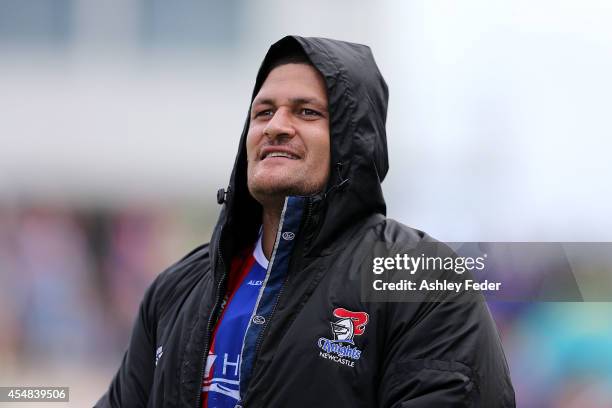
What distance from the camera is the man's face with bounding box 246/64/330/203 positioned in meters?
1.86

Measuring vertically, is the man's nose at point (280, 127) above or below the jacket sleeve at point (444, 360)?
above

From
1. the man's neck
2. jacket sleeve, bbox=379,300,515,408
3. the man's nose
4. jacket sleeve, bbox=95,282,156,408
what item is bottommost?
jacket sleeve, bbox=95,282,156,408

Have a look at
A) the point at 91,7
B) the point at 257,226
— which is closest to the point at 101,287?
the point at 91,7

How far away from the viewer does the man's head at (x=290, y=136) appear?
1.86m

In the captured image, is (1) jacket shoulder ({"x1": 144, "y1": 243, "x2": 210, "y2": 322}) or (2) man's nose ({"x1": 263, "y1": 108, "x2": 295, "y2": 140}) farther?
(1) jacket shoulder ({"x1": 144, "y1": 243, "x2": 210, "y2": 322})

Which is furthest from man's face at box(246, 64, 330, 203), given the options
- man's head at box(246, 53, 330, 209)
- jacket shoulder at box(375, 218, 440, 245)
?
jacket shoulder at box(375, 218, 440, 245)

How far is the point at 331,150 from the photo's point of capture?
1.88 meters

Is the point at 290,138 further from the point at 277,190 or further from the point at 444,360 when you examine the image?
the point at 444,360

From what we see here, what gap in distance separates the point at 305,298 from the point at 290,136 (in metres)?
0.41

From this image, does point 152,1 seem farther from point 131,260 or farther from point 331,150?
point 331,150

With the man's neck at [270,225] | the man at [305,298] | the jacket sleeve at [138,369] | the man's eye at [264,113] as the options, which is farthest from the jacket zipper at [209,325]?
the man's eye at [264,113]

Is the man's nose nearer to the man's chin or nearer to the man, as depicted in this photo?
the man

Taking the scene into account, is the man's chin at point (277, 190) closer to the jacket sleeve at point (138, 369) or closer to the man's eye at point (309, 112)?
the man's eye at point (309, 112)

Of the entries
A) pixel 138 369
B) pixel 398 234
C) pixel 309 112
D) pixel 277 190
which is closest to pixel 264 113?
pixel 309 112
